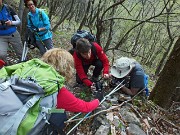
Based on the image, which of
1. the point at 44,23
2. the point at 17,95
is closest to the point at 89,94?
the point at 44,23

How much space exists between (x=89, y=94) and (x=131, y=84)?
2.92ft

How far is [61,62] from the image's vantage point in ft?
11.1

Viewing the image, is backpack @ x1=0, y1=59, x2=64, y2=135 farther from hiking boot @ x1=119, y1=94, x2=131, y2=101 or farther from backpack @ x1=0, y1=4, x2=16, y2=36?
backpack @ x1=0, y1=4, x2=16, y2=36

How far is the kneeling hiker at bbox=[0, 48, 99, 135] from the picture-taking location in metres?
2.89

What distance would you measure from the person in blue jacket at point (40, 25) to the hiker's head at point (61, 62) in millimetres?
3021

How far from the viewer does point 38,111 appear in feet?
9.90

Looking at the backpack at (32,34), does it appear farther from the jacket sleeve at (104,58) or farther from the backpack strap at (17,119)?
the backpack strap at (17,119)

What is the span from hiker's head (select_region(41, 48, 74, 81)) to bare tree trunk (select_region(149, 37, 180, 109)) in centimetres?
258

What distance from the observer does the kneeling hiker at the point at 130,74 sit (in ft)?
17.0

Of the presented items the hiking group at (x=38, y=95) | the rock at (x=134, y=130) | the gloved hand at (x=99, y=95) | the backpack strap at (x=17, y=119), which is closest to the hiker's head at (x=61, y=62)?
the hiking group at (x=38, y=95)

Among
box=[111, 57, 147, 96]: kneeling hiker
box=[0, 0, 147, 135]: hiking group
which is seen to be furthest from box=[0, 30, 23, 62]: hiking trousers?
box=[111, 57, 147, 96]: kneeling hiker

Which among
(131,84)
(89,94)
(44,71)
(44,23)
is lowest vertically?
(89,94)

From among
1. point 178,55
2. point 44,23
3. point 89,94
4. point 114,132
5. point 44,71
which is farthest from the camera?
point 44,23

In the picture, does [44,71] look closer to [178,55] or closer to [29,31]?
[178,55]
